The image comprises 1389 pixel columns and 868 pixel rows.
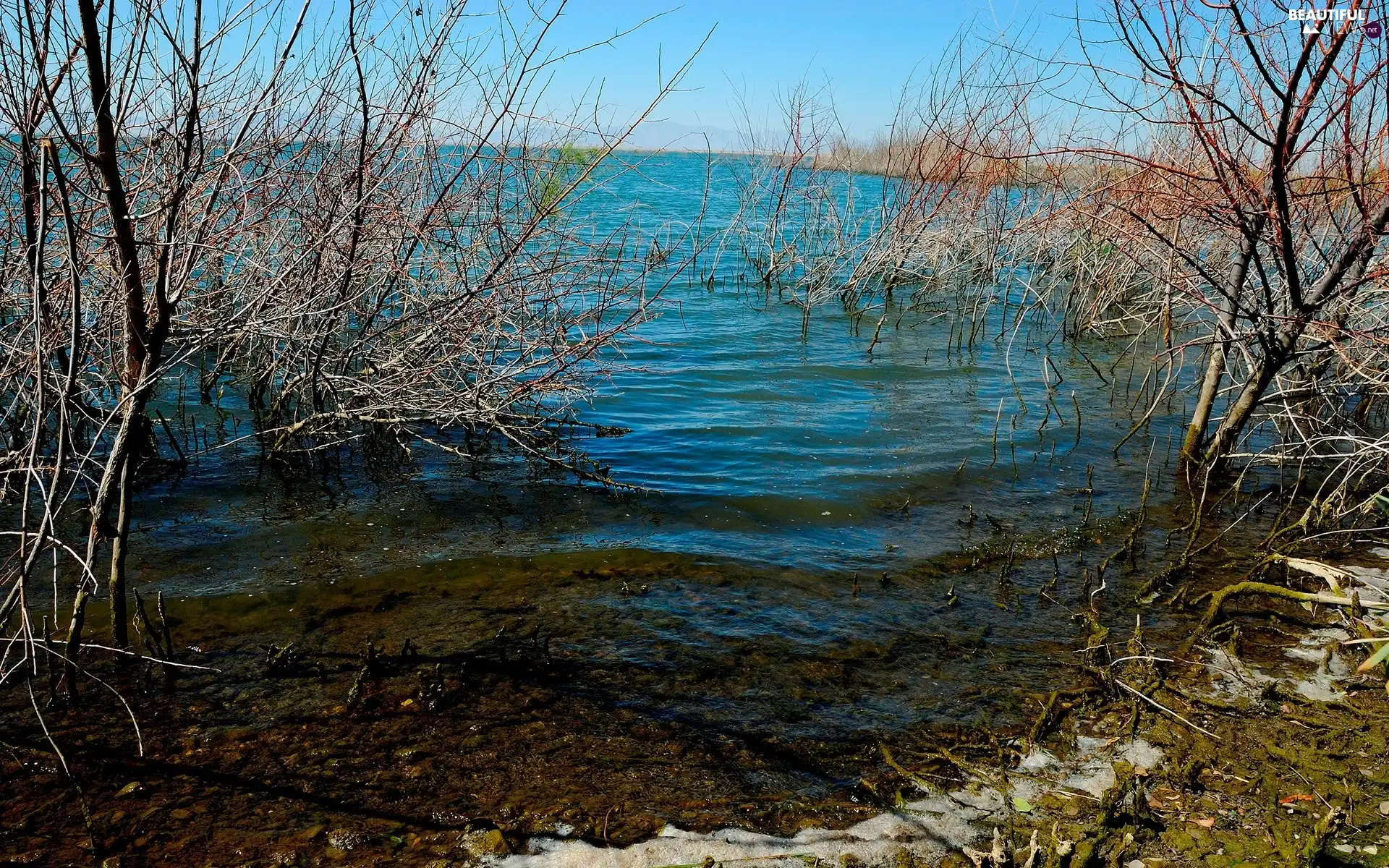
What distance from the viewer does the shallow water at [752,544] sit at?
13.4 ft

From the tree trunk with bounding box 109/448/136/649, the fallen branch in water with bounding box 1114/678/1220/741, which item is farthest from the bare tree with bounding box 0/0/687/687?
the fallen branch in water with bounding box 1114/678/1220/741

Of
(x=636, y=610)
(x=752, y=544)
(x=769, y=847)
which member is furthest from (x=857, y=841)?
(x=752, y=544)

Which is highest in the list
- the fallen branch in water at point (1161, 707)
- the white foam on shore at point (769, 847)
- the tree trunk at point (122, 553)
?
the tree trunk at point (122, 553)

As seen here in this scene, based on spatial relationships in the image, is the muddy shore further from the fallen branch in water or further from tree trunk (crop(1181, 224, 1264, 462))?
tree trunk (crop(1181, 224, 1264, 462))

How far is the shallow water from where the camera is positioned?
407cm

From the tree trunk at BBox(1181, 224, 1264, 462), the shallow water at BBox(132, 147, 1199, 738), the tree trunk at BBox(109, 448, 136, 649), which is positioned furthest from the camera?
the tree trunk at BBox(1181, 224, 1264, 462)

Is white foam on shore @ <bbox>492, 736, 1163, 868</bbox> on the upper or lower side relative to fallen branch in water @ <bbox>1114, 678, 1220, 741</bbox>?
lower

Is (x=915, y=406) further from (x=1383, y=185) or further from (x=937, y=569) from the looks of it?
(x=1383, y=185)

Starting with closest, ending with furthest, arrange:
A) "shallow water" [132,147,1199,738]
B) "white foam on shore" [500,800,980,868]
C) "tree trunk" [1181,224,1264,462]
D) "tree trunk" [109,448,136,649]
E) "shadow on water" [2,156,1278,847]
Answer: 1. "white foam on shore" [500,800,980,868]
2. "shadow on water" [2,156,1278,847]
3. "tree trunk" [109,448,136,649]
4. "shallow water" [132,147,1199,738]
5. "tree trunk" [1181,224,1264,462]

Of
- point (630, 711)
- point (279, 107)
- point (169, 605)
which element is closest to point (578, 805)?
point (630, 711)

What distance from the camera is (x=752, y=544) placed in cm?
569

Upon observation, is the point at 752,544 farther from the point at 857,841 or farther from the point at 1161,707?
the point at 857,841

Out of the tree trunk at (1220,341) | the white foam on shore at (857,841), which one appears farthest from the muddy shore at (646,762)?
the tree trunk at (1220,341)

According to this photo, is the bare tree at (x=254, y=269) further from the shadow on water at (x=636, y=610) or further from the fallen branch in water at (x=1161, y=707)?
the fallen branch in water at (x=1161, y=707)
